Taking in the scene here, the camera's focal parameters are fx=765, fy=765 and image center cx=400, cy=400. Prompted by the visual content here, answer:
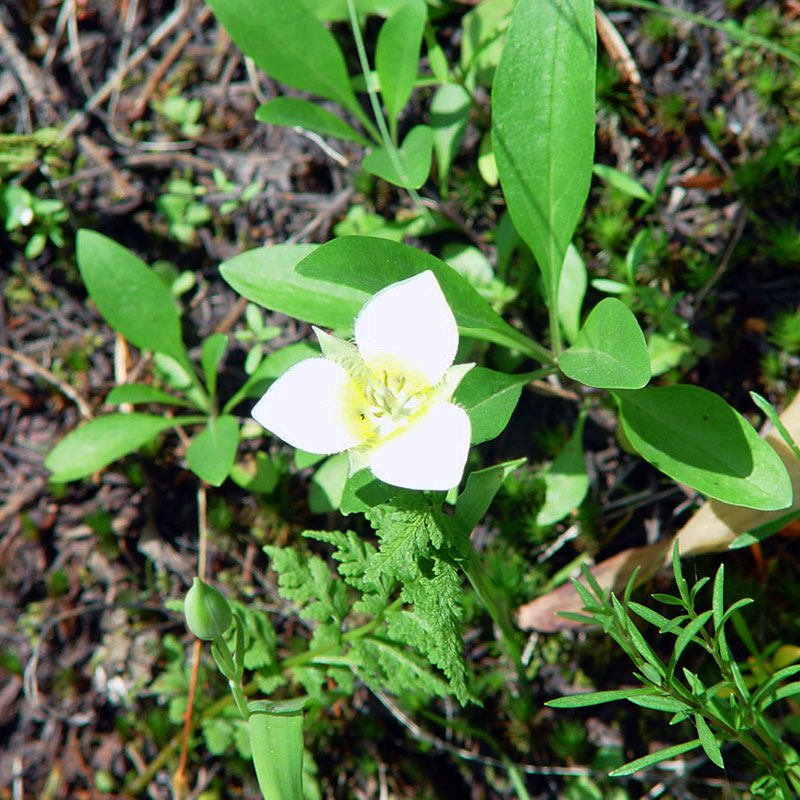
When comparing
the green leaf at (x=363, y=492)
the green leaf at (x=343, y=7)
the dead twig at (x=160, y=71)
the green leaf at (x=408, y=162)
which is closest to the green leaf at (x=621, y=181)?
the green leaf at (x=408, y=162)

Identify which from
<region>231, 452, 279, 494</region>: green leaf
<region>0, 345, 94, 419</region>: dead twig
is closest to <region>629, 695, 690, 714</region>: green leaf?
<region>231, 452, 279, 494</region>: green leaf

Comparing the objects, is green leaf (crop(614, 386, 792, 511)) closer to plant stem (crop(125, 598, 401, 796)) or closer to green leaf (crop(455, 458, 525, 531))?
green leaf (crop(455, 458, 525, 531))

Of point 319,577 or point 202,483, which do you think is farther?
point 202,483

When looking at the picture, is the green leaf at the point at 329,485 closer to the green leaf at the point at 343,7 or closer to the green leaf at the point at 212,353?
the green leaf at the point at 212,353

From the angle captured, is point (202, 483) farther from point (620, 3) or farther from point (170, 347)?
point (620, 3)

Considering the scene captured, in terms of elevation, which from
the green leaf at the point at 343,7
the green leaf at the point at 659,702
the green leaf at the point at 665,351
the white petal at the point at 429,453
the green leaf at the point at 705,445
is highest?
the green leaf at the point at 343,7

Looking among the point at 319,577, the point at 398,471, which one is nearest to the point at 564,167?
the point at 398,471

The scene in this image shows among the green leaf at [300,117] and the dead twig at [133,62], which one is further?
the dead twig at [133,62]
